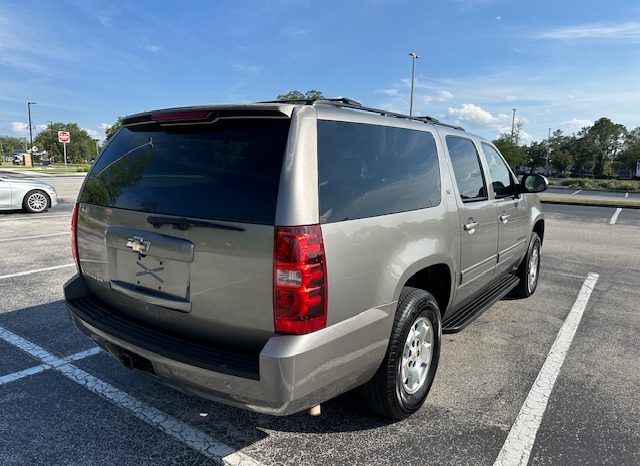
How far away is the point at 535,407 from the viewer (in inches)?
124

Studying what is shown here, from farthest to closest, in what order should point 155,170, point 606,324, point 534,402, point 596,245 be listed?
point 596,245
point 606,324
point 534,402
point 155,170

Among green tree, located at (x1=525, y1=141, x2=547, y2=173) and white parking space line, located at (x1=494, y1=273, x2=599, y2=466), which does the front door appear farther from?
green tree, located at (x1=525, y1=141, x2=547, y2=173)

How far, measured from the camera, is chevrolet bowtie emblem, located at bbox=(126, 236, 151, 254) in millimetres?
2534

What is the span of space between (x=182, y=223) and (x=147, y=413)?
140 cm

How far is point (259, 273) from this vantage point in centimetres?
218

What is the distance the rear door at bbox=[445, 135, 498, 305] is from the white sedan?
12454 millimetres

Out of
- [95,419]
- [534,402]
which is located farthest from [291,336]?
[534,402]

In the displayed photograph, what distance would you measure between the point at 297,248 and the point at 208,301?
0.59 metres

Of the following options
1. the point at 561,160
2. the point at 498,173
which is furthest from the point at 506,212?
the point at 561,160

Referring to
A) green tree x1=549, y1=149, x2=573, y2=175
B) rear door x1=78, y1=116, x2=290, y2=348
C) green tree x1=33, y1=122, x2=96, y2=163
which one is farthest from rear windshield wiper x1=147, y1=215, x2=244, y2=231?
green tree x1=549, y1=149, x2=573, y2=175

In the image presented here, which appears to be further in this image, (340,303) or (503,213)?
(503,213)

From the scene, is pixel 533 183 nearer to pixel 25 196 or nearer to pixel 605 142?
pixel 25 196

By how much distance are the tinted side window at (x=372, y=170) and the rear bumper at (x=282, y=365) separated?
1.93 ft

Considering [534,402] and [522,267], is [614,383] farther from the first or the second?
[522,267]
